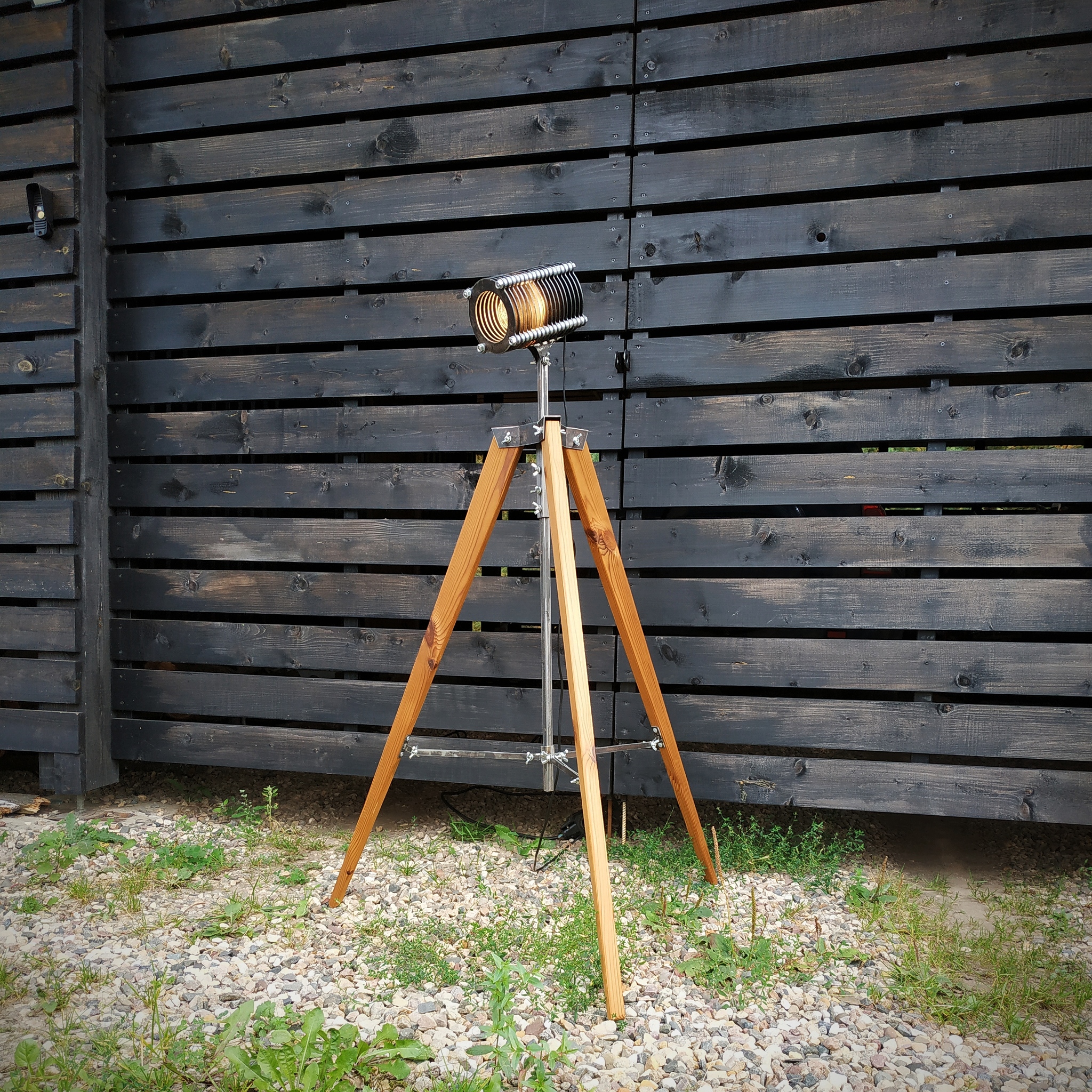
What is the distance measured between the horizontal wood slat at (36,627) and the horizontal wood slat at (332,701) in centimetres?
25

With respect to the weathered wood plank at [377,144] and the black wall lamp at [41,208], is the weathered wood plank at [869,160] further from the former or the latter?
the black wall lamp at [41,208]

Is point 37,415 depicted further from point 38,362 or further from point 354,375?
point 354,375

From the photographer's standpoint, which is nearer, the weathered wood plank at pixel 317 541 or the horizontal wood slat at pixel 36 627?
the weathered wood plank at pixel 317 541

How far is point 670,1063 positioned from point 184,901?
1.70m

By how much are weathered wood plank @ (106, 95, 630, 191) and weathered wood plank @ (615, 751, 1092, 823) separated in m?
2.33

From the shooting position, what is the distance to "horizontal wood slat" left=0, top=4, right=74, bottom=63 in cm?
342

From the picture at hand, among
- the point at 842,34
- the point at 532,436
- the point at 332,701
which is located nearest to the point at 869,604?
the point at 532,436

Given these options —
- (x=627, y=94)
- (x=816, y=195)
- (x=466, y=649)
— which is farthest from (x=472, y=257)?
(x=466, y=649)

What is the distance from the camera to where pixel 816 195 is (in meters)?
3.02

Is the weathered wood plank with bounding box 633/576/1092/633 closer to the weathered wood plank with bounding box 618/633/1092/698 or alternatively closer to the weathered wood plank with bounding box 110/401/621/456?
the weathered wood plank with bounding box 618/633/1092/698

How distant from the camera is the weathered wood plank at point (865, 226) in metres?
2.81

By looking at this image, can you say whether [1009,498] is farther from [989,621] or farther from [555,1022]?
[555,1022]

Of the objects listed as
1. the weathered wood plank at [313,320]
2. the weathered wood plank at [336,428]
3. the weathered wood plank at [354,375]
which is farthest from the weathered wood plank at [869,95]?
the weathered wood plank at [336,428]

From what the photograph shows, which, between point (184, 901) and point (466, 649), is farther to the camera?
point (466, 649)
